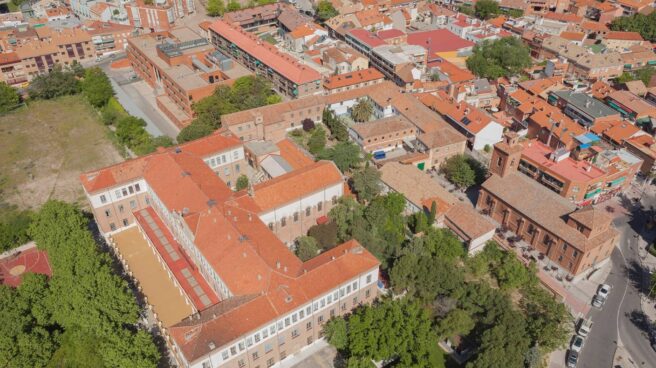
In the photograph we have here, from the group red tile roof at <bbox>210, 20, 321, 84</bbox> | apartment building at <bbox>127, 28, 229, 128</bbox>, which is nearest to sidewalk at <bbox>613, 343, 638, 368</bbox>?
red tile roof at <bbox>210, 20, 321, 84</bbox>

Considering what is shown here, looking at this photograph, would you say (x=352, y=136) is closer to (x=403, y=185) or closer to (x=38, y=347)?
(x=403, y=185)

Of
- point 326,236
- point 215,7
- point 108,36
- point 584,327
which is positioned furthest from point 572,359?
point 215,7

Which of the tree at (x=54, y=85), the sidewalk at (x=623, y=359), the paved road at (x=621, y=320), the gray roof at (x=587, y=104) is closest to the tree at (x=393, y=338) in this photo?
the paved road at (x=621, y=320)

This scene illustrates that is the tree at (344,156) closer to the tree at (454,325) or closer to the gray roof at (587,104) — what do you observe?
the tree at (454,325)

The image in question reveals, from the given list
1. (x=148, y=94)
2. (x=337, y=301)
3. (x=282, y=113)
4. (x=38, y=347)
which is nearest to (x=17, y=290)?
(x=38, y=347)

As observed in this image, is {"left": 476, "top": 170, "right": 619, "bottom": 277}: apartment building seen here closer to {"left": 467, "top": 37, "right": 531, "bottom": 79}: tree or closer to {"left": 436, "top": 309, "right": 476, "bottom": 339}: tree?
{"left": 436, "top": 309, "right": 476, "bottom": 339}: tree

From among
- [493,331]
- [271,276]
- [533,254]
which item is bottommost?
[533,254]

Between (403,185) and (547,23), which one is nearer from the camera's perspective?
(403,185)
